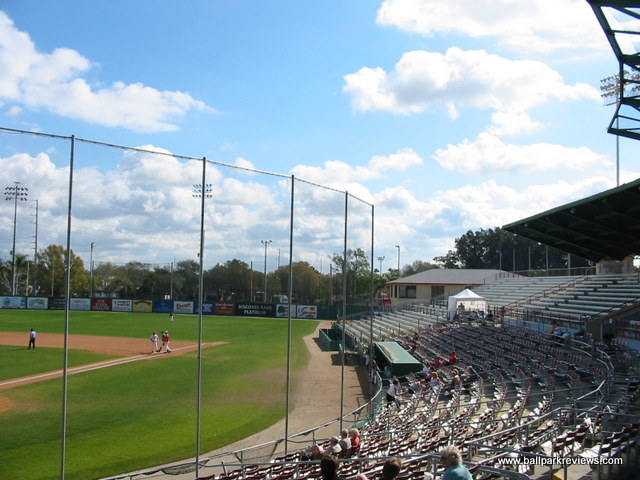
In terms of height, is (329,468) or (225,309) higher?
(329,468)

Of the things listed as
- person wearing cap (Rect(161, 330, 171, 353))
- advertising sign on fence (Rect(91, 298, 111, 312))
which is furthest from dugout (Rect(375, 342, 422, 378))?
advertising sign on fence (Rect(91, 298, 111, 312))

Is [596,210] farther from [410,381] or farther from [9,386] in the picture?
[9,386]

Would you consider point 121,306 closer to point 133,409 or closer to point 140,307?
point 140,307

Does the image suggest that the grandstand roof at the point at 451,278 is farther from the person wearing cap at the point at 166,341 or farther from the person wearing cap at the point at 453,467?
the person wearing cap at the point at 453,467

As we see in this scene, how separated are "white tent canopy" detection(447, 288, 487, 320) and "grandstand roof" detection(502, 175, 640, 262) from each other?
5.72 m

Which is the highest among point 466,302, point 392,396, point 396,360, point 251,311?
point 466,302

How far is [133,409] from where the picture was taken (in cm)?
1688

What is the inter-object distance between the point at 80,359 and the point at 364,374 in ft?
46.3

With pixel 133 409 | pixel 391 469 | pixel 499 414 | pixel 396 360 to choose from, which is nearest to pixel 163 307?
pixel 396 360

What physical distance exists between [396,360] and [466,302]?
611 inches

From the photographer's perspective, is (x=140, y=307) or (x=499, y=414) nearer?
(x=499, y=414)

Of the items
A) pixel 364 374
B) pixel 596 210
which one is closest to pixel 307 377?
pixel 364 374

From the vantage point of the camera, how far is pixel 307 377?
23328mm

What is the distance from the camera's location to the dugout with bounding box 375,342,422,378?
21469 millimetres
